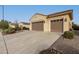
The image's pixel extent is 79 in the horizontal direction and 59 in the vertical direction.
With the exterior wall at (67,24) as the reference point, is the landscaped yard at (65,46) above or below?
below

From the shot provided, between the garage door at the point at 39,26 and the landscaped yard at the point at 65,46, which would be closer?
the landscaped yard at the point at 65,46

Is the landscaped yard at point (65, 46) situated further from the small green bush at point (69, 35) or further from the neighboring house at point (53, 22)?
the neighboring house at point (53, 22)

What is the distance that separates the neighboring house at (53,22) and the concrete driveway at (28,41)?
13 centimetres

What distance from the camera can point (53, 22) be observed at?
5.74m

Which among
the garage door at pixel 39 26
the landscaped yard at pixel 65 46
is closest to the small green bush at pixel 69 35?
the landscaped yard at pixel 65 46

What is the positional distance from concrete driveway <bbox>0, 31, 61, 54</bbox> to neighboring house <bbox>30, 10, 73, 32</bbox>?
127 millimetres

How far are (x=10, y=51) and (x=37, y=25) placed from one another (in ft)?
2.89

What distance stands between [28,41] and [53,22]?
0.73m

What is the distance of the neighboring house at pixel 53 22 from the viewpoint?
5.62 meters

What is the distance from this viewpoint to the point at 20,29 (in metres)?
5.73

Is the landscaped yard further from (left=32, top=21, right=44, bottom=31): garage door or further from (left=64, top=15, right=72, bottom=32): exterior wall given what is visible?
(left=32, top=21, right=44, bottom=31): garage door

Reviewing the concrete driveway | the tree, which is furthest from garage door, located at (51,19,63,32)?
the tree

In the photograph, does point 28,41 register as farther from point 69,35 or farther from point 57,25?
point 69,35
